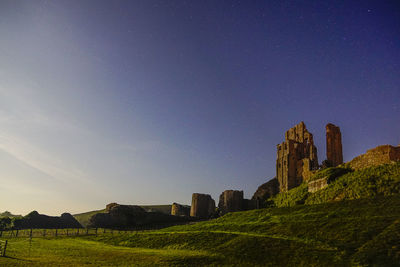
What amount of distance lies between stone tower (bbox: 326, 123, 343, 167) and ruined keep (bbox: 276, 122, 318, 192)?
13.4ft

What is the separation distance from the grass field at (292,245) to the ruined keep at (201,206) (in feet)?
172

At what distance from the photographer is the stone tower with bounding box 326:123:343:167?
92.7m

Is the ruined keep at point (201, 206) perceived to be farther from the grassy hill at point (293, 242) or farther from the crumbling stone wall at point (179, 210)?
the grassy hill at point (293, 242)

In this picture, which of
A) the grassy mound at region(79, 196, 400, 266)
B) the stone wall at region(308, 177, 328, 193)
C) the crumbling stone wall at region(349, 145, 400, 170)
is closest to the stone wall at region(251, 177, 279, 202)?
the stone wall at region(308, 177, 328, 193)

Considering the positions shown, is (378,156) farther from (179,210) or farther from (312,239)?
(179,210)

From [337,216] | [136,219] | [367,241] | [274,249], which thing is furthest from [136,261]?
[136,219]

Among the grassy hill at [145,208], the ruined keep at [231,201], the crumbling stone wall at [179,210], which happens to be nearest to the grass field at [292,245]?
the ruined keep at [231,201]

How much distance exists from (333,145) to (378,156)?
39790 mm

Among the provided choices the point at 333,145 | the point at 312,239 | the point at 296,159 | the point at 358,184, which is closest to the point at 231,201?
the point at 296,159

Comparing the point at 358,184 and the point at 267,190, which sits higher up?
the point at 358,184

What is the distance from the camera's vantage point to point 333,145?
3706 inches

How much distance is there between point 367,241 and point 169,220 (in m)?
65.1

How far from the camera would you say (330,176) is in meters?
61.0

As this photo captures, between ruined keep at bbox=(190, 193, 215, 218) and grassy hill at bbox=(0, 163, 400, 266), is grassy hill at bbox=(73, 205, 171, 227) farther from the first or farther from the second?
grassy hill at bbox=(0, 163, 400, 266)
